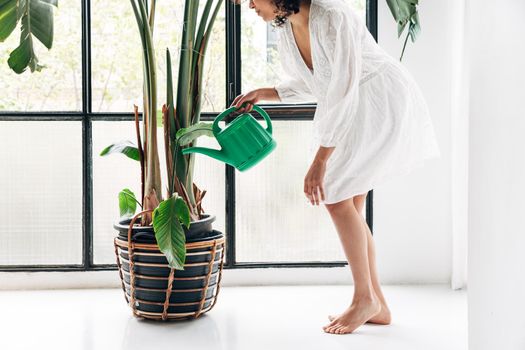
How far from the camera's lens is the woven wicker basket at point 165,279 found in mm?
2178

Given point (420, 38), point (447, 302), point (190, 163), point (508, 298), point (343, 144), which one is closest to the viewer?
point (508, 298)

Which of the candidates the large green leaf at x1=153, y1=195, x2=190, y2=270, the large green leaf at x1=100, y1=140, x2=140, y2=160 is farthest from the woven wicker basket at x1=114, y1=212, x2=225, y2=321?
the large green leaf at x1=100, y1=140, x2=140, y2=160

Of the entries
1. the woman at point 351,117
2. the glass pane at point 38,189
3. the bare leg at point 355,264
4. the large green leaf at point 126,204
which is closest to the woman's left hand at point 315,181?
the woman at point 351,117

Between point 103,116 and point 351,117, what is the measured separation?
1.22 m

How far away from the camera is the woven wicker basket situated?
7.14 ft

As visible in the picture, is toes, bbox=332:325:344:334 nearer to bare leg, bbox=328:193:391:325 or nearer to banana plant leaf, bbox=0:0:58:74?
bare leg, bbox=328:193:391:325

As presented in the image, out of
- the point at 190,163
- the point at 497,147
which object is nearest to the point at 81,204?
the point at 190,163

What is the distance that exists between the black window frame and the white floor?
5.3 inches

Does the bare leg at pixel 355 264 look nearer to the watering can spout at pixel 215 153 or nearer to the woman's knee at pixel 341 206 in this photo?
the woman's knee at pixel 341 206

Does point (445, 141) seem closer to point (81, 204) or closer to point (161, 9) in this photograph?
point (161, 9)

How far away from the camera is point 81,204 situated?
2773mm

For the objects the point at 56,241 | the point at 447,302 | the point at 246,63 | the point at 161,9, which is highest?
the point at 161,9

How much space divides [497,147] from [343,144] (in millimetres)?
807

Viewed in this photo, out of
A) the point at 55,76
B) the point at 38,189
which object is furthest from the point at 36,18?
the point at 38,189
